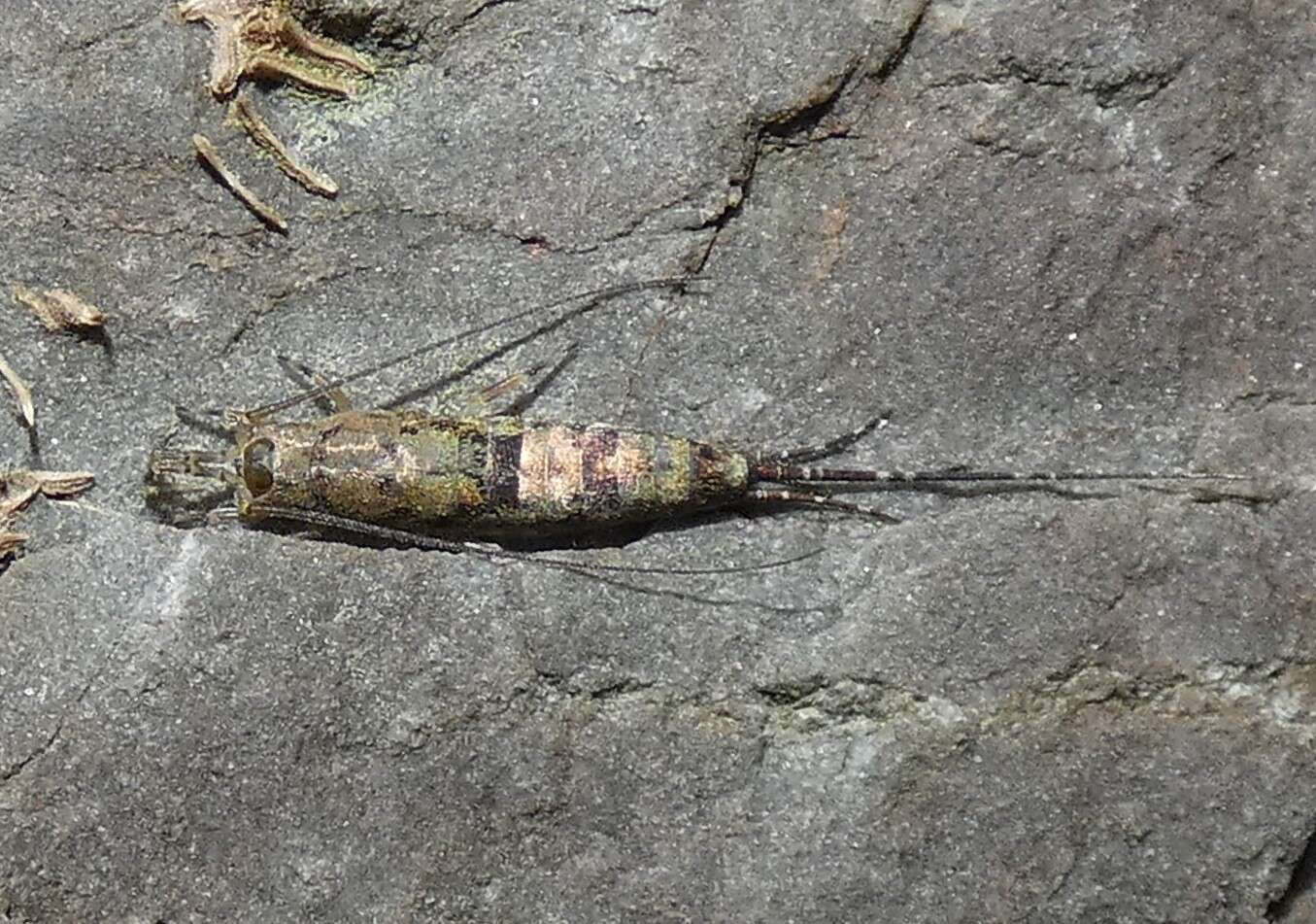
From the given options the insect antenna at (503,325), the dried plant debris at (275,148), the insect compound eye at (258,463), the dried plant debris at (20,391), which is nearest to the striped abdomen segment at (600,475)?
the insect antenna at (503,325)

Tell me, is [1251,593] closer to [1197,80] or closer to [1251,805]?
[1251,805]

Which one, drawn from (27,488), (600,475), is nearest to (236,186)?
(27,488)

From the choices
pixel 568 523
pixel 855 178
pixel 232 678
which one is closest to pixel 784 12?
pixel 855 178

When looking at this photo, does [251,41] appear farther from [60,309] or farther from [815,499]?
[815,499]

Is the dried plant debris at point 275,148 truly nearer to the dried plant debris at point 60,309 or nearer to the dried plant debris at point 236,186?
the dried plant debris at point 236,186

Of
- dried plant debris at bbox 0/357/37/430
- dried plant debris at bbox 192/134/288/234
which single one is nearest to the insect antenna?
dried plant debris at bbox 192/134/288/234

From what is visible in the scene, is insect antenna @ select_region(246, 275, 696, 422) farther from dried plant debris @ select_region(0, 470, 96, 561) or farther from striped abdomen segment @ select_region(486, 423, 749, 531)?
dried plant debris @ select_region(0, 470, 96, 561)
